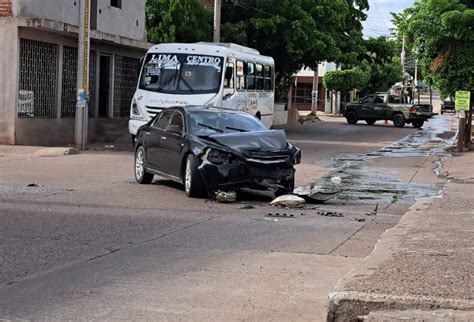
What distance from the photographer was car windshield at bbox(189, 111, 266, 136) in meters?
13.4

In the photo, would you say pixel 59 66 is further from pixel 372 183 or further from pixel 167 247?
pixel 167 247

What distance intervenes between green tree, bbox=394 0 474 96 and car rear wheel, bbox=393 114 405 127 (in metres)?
19.4

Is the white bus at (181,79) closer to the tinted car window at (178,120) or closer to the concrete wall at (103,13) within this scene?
the concrete wall at (103,13)

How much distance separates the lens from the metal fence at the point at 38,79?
22375 millimetres

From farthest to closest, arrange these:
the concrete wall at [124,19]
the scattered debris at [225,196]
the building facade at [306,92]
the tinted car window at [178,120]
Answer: the building facade at [306,92], the concrete wall at [124,19], the tinted car window at [178,120], the scattered debris at [225,196]

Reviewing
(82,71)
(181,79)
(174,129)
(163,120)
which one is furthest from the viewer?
(82,71)

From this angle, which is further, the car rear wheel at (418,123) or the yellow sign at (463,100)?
the car rear wheel at (418,123)

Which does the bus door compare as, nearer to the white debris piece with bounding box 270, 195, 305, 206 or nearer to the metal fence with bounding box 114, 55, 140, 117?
the metal fence with bounding box 114, 55, 140, 117

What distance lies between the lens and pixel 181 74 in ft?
69.6

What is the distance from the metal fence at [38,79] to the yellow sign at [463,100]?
44.0ft

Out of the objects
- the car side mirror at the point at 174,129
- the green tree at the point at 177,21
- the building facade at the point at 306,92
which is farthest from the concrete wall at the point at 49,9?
the building facade at the point at 306,92

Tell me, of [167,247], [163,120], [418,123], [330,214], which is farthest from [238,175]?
[418,123]

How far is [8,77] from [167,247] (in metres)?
14.7

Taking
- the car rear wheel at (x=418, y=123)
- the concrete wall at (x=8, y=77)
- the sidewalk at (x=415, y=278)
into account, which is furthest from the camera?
the car rear wheel at (x=418, y=123)
